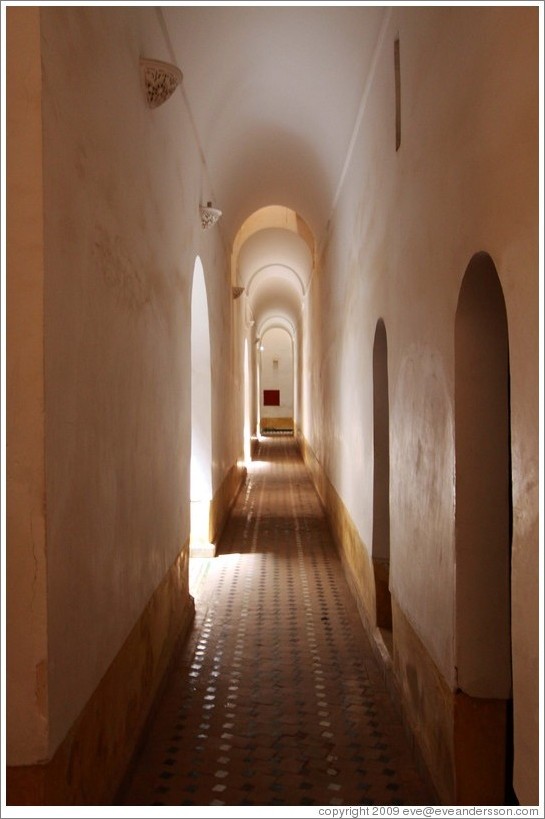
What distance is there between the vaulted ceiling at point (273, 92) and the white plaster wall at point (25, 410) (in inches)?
119

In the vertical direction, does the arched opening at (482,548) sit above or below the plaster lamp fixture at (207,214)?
below

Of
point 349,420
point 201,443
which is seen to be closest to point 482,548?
point 349,420

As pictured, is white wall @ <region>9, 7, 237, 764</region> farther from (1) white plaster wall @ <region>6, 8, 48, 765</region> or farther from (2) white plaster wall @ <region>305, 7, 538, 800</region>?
(2) white plaster wall @ <region>305, 7, 538, 800</region>

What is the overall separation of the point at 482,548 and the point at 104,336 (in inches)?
83.6

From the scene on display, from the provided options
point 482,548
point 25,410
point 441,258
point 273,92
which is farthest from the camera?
point 273,92

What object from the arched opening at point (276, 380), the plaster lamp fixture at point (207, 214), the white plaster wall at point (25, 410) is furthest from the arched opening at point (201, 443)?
the arched opening at point (276, 380)

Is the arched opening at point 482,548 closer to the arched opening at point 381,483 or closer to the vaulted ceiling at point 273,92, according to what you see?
the arched opening at point 381,483

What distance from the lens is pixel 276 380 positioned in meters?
40.6

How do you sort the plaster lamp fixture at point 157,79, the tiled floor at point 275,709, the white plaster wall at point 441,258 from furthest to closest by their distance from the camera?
the plaster lamp fixture at point 157,79 < the tiled floor at point 275,709 < the white plaster wall at point 441,258

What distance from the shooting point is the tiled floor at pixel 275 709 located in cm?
383

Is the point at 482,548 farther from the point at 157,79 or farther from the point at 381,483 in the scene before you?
the point at 157,79

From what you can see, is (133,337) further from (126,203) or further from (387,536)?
(387,536)

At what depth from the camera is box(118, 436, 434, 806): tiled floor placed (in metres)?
3.83

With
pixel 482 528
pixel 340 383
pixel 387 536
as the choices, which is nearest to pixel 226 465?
pixel 340 383
